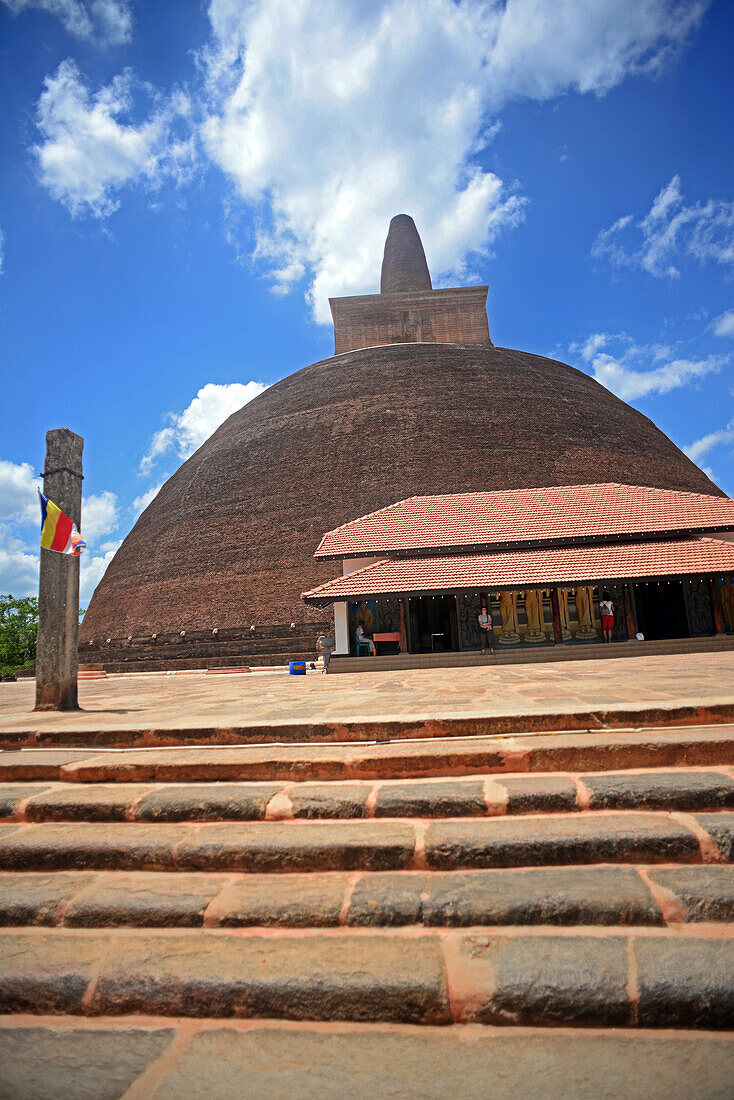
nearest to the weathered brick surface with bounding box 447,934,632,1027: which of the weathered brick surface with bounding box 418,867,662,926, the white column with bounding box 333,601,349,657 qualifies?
the weathered brick surface with bounding box 418,867,662,926

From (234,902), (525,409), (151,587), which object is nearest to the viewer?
(234,902)

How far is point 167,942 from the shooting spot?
1.79 m

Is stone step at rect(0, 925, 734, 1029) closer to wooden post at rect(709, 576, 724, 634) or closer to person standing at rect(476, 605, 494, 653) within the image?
person standing at rect(476, 605, 494, 653)

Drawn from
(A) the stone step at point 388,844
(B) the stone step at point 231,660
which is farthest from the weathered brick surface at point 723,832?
(B) the stone step at point 231,660

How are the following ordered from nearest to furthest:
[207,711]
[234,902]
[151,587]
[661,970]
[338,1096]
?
[338,1096], [661,970], [234,902], [207,711], [151,587]

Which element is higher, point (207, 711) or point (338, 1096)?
point (207, 711)

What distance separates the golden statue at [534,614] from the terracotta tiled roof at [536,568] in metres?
0.80

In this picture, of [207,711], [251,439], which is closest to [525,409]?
[251,439]

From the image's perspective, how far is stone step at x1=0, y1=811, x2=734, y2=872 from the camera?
2.00 metres

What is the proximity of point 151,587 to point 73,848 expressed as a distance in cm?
1810

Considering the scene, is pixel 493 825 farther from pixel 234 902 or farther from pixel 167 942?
pixel 167 942

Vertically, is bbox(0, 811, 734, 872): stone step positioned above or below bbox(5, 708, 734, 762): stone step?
below

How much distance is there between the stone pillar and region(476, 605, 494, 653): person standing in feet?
27.9

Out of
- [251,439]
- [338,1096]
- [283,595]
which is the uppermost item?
[251,439]
